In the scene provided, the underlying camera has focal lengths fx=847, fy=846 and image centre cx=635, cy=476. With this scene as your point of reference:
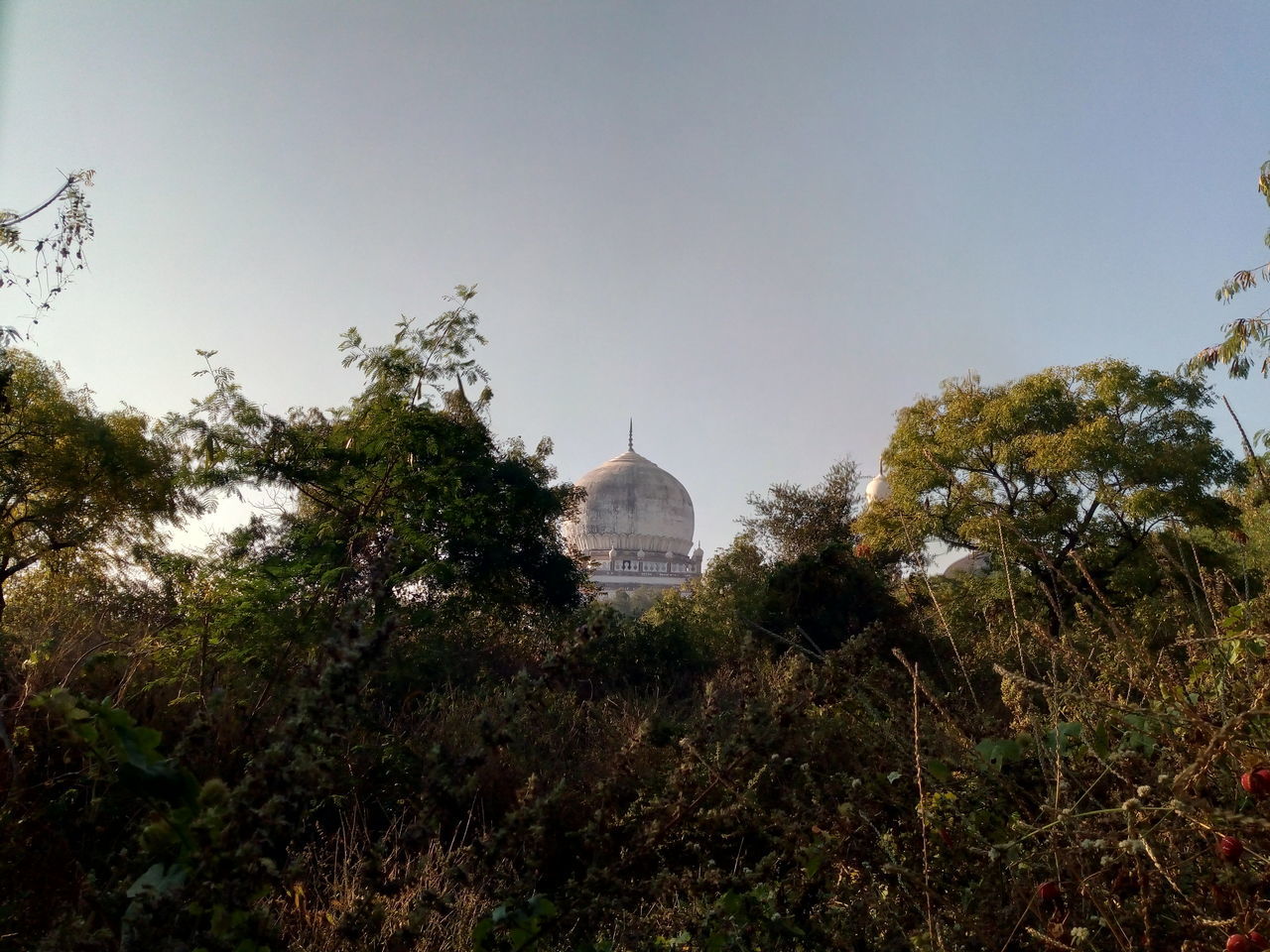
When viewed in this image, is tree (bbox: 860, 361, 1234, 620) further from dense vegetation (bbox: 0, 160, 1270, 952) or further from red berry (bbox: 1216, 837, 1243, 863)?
red berry (bbox: 1216, 837, 1243, 863)

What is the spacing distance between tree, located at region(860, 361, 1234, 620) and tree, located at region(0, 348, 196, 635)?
443 inches

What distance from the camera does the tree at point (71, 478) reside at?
35.1 ft

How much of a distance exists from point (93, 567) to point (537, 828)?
42.0 feet

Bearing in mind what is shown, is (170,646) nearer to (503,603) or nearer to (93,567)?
(503,603)

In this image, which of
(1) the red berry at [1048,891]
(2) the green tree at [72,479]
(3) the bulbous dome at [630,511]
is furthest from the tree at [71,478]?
(3) the bulbous dome at [630,511]

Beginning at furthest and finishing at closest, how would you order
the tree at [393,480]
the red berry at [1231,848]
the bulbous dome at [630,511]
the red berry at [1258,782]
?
the bulbous dome at [630,511]
the tree at [393,480]
the red berry at [1258,782]
the red berry at [1231,848]

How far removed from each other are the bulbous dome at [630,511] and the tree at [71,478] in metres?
27.7

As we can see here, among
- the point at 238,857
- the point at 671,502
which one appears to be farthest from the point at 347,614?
the point at 671,502

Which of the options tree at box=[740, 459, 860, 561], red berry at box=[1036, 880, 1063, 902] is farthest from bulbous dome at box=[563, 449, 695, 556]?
red berry at box=[1036, 880, 1063, 902]

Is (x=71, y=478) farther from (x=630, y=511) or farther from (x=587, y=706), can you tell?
(x=630, y=511)

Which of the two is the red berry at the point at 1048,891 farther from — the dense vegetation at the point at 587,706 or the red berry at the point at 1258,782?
the red berry at the point at 1258,782

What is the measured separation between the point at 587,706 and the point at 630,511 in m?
33.2

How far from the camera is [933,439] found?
14703 mm

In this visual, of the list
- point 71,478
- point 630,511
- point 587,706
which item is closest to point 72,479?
point 71,478
